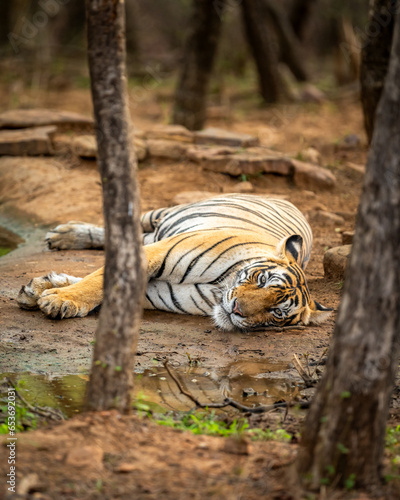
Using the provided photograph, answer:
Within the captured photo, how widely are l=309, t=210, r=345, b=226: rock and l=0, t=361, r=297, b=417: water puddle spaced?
3.49 meters

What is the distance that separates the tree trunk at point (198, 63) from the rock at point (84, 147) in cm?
243

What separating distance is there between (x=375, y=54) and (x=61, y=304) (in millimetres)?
4141

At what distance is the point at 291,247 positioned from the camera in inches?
177

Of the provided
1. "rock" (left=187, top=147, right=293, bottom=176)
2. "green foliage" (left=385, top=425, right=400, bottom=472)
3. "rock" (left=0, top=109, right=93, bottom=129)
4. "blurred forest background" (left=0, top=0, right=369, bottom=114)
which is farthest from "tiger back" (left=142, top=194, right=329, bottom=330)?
"blurred forest background" (left=0, top=0, right=369, bottom=114)

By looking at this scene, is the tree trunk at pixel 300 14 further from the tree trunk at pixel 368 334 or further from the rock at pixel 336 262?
the tree trunk at pixel 368 334

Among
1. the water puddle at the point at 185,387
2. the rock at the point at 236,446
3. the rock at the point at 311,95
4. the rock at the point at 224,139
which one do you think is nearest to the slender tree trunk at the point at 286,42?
the rock at the point at 311,95

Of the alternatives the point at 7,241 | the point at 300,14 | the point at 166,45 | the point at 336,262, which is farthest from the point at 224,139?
the point at 166,45

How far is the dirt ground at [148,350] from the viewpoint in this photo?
86.1 inches

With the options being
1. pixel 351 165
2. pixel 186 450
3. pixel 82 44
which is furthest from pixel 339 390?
pixel 82 44

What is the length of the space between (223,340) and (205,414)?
1.12m

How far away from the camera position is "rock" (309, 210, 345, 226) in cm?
708

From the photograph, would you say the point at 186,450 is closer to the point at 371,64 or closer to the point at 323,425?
the point at 323,425

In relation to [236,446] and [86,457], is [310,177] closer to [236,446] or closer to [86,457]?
[236,446]

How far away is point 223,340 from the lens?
4.17 m
